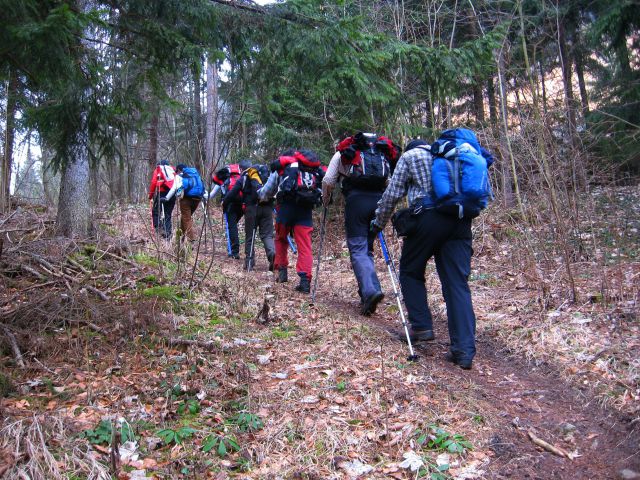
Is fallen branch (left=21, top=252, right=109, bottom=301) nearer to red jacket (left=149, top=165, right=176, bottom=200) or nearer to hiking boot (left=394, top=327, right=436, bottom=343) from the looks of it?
hiking boot (left=394, top=327, right=436, bottom=343)

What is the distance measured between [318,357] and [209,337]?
1163 mm

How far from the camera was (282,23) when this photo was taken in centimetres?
571

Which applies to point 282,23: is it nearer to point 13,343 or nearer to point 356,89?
point 356,89

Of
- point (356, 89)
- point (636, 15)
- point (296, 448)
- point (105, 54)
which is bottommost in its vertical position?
point (296, 448)

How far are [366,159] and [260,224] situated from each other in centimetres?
419

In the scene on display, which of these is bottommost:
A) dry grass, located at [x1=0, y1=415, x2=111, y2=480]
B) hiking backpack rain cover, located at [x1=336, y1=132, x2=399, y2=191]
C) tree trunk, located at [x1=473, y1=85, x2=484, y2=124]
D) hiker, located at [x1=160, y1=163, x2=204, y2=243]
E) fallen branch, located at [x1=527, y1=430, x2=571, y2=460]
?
fallen branch, located at [x1=527, y1=430, x2=571, y2=460]

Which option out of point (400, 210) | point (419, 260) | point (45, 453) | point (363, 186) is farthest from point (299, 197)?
point (45, 453)

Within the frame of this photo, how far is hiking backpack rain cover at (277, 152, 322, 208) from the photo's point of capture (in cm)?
789

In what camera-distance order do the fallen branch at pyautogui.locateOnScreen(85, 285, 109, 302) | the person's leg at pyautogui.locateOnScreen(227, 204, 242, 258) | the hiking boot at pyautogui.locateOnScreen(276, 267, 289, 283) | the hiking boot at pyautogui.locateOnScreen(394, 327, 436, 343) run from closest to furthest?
the hiking boot at pyautogui.locateOnScreen(394, 327, 436, 343) → the fallen branch at pyautogui.locateOnScreen(85, 285, 109, 302) → the hiking boot at pyautogui.locateOnScreen(276, 267, 289, 283) → the person's leg at pyautogui.locateOnScreen(227, 204, 242, 258)

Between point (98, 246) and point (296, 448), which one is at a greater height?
point (98, 246)

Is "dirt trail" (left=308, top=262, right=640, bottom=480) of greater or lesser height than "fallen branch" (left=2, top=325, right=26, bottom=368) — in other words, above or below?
below

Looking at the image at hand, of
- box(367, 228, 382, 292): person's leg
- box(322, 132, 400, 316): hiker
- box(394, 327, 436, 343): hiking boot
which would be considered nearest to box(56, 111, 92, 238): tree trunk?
box(322, 132, 400, 316): hiker

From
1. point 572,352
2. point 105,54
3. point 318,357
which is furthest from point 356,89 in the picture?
point 572,352

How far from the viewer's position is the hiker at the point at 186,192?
1124 cm
